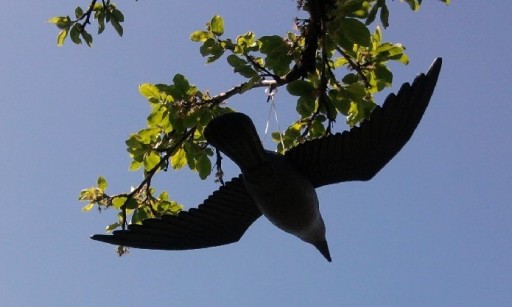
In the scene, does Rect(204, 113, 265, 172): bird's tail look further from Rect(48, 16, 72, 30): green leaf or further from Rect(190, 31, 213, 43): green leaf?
Rect(48, 16, 72, 30): green leaf

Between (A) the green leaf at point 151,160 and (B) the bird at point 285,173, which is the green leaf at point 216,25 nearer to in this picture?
(A) the green leaf at point 151,160

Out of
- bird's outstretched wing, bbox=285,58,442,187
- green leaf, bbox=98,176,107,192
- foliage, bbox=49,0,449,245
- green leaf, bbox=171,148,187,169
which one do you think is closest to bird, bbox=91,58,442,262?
bird's outstretched wing, bbox=285,58,442,187

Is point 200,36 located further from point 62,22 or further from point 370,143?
point 370,143

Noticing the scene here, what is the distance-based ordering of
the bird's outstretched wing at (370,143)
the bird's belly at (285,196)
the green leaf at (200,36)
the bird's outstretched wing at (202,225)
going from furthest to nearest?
the green leaf at (200,36) < the bird's outstretched wing at (202,225) < the bird's belly at (285,196) < the bird's outstretched wing at (370,143)

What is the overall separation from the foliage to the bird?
0.72 meters

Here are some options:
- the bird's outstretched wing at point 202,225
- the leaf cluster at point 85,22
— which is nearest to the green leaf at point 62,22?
the leaf cluster at point 85,22

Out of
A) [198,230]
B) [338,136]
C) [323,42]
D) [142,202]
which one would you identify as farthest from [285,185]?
[142,202]

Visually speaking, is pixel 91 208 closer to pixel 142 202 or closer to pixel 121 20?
pixel 142 202

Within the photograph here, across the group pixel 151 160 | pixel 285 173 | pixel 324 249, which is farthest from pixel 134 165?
pixel 285 173

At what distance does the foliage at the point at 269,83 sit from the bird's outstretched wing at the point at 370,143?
31.1 inches

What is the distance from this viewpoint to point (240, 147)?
2166 millimetres

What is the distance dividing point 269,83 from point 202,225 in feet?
4.06

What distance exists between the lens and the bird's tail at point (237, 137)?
2139 mm

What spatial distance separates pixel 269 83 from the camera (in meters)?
3.53
